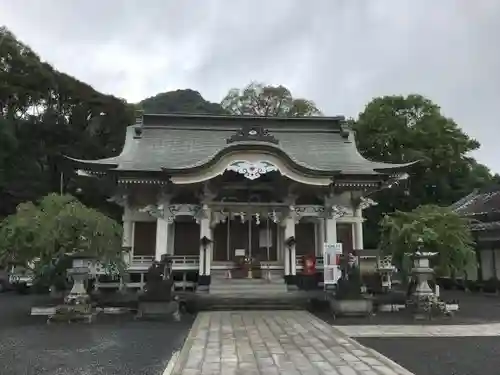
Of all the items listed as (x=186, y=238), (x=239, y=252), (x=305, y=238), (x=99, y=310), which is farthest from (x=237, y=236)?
(x=99, y=310)

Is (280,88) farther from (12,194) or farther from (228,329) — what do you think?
(228,329)

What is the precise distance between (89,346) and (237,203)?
904cm

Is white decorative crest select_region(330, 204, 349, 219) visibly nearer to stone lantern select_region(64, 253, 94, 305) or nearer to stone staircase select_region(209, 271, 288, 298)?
stone staircase select_region(209, 271, 288, 298)

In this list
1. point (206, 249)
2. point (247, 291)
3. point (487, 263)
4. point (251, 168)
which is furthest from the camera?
point (487, 263)

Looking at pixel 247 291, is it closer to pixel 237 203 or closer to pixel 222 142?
pixel 237 203

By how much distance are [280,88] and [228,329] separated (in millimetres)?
31396

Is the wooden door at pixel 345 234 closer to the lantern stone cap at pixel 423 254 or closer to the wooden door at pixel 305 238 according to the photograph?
the wooden door at pixel 305 238

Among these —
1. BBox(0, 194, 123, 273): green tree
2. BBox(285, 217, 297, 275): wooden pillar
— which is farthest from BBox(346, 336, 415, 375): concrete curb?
BBox(285, 217, 297, 275): wooden pillar

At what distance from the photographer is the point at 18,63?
102ft

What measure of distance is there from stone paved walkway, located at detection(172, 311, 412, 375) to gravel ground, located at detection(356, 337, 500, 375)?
35cm

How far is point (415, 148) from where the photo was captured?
1116 inches

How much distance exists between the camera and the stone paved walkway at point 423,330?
8.93m

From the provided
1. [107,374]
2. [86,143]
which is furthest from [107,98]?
[107,374]

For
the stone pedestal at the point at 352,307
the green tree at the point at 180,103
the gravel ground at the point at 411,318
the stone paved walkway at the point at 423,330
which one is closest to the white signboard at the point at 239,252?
the gravel ground at the point at 411,318
